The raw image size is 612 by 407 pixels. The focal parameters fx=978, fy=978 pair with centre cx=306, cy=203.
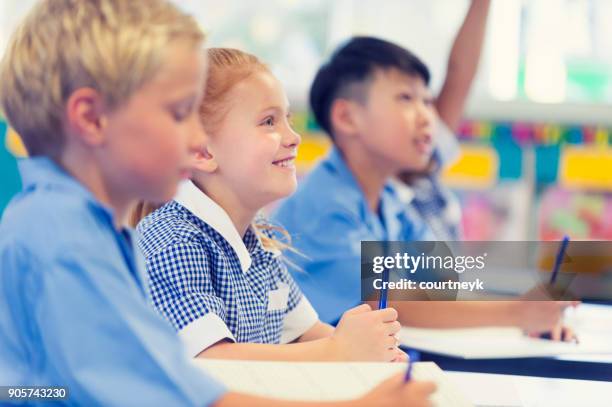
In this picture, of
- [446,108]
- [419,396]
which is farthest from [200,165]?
[446,108]

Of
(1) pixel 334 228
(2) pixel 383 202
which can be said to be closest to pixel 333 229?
(1) pixel 334 228

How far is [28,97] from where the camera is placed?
0.59m

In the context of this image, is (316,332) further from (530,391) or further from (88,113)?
(88,113)

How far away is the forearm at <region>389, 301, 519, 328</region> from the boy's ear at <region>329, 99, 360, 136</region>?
0.60 m

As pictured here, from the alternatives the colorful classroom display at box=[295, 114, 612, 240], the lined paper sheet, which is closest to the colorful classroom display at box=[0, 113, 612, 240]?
the colorful classroom display at box=[295, 114, 612, 240]

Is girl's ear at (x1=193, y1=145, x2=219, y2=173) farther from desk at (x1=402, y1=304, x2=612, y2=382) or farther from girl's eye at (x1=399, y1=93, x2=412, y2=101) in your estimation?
girl's eye at (x1=399, y1=93, x2=412, y2=101)

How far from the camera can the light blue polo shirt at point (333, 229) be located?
121cm

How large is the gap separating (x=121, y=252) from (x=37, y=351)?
0.08 meters

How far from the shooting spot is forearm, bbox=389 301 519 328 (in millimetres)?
882

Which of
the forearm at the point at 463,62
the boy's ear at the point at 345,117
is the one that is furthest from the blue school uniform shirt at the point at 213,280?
the forearm at the point at 463,62

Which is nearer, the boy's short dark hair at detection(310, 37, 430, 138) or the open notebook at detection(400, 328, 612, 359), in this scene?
the open notebook at detection(400, 328, 612, 359)

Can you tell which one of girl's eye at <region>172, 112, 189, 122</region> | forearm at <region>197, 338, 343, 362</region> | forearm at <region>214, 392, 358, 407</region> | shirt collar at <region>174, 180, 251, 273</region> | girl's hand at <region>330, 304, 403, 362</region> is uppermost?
girl's eye at <region>172, 112, 189, 122</region>

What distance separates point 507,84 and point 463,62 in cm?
152

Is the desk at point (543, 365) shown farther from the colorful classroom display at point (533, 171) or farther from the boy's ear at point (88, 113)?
the colorful classroom display at point (533, 171)
